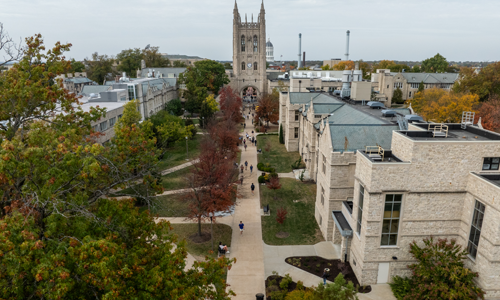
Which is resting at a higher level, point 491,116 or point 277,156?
point 491,116

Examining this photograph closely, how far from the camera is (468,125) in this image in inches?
824

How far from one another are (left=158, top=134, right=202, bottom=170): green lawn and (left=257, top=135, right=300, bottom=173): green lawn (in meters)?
9.59

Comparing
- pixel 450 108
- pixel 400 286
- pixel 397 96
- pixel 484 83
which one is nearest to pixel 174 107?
pixel 450 108

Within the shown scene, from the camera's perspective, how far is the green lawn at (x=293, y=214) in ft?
80.1

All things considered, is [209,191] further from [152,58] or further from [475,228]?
[152,58]

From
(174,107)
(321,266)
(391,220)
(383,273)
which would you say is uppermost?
(174,107)

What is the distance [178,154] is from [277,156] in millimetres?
14027

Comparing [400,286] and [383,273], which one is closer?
[400,286]

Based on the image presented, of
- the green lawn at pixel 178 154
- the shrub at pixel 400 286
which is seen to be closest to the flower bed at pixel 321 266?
the shrub at pixel 400 286

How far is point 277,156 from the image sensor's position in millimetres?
46594

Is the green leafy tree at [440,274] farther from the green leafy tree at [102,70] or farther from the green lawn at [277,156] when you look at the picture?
the green leafy tree at [102,70]

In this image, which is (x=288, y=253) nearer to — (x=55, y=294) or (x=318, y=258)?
(x=318, y=258)

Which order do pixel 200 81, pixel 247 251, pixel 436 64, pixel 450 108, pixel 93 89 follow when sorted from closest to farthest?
pixel 247 251, pixel 450 108, pixel 93 89, pixel 200 81, pixel 436 64

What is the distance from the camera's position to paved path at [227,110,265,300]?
19125mm
